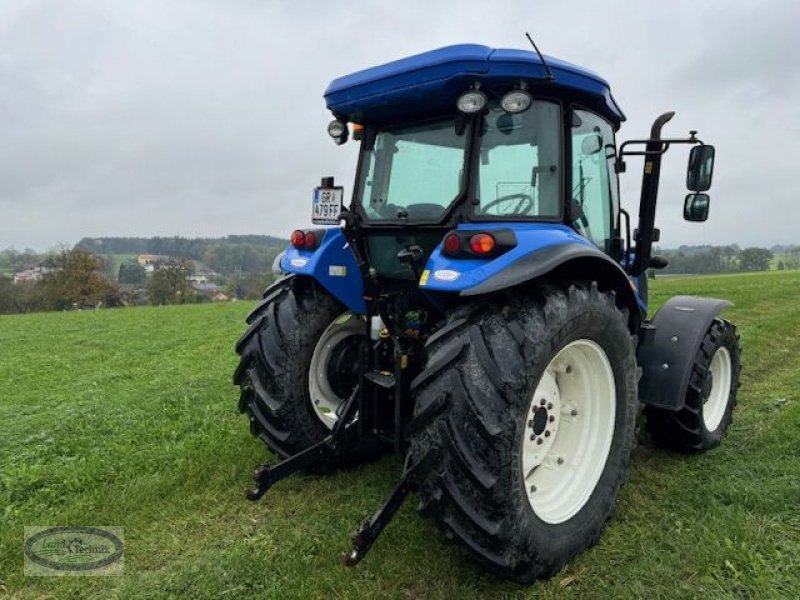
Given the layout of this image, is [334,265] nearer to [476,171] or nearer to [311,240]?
[311,240]

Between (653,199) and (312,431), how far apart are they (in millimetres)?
2635

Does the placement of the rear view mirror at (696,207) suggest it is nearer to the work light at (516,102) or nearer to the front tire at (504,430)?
the front tire at (504,430)

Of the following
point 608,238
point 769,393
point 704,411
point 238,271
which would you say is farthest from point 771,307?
point 238,271

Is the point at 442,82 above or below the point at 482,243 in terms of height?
above

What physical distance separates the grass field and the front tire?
0.71 feet

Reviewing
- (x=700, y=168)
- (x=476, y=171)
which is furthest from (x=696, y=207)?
(x=476, y=171)

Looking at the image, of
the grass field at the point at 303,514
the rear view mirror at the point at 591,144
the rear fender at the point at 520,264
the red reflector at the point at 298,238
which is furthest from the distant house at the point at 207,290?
the rear fender at the point at 520,264

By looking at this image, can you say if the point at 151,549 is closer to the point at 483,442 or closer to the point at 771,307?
the point at 483,442

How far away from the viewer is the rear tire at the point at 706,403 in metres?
3.77

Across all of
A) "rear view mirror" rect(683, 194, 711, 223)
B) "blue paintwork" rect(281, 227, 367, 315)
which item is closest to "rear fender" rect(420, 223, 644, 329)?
"blue paintwork" rect(281, 227, 367, 315)

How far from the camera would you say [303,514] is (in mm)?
3230

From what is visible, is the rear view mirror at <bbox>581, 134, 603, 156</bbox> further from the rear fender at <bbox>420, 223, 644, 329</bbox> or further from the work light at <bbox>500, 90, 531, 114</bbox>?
the work light at <bbox>500, 90, 531, 114</bbox>

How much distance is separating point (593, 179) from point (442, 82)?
4.19ft

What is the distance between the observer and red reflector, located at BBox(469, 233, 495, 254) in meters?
2.49
